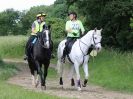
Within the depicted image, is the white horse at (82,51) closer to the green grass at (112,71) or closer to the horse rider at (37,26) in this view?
the horse rider at (37,26)

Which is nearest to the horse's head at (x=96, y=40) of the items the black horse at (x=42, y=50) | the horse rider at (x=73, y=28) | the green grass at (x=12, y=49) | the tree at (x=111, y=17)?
the horse rider at (x=73, y=28)

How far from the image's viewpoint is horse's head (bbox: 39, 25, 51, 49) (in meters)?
18.1

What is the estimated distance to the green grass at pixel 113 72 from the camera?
67.3ft

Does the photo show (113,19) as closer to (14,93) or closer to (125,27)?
(125,27)

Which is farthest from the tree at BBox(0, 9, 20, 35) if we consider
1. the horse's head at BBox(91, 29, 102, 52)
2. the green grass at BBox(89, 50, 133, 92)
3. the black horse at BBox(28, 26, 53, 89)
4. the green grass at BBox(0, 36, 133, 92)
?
the horse's head at BBox(91, 29, 102, 52)

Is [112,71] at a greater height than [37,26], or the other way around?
[37,26]

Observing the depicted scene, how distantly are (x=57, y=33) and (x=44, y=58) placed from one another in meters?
39.8

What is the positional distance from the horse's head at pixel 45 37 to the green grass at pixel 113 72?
12.0 feet

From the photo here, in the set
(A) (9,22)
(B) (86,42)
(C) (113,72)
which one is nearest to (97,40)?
(B) (86,42)

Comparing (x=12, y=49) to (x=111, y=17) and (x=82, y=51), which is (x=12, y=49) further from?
(x=82, y=51)

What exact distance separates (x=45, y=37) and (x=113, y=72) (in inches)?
237

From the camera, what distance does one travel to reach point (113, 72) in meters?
23.2

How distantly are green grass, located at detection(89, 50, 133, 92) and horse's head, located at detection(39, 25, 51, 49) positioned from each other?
365cm

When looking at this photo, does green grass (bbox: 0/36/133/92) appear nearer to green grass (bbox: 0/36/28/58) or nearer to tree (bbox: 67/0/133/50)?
tree (bbox: 67/0/133/50)
